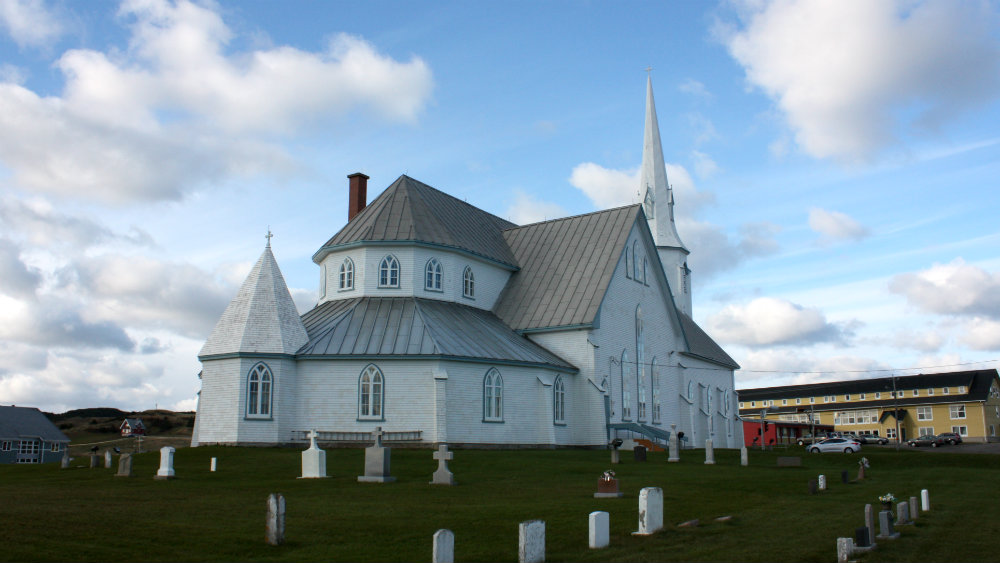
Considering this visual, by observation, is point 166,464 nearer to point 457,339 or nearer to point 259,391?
point 259,391

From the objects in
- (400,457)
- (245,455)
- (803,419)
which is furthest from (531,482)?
(803,419)

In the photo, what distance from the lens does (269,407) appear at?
32.6 metres

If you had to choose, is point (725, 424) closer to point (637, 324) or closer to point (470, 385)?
point (637, 324)

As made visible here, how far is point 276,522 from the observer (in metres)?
11.8

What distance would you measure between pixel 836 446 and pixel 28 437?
187ft

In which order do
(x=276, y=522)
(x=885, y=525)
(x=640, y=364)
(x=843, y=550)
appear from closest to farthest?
1. (x=843, y=550)
2. (x=276, y=522)
3. (x=885, y=525)
4. (x=640, y=364)

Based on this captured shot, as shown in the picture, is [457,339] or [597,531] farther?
[457,339]

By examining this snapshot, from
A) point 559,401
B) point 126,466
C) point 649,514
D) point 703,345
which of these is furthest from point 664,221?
point 649,514

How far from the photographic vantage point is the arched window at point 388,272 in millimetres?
38156

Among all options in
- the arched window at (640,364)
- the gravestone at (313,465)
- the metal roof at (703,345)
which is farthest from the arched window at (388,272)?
the metal roof at (703,345)

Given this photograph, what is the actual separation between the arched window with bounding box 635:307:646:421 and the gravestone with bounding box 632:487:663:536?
94.8 feet

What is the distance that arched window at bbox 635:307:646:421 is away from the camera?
42062mm

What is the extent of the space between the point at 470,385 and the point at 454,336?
95.8 inches

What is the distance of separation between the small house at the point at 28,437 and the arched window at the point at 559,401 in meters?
42.3
